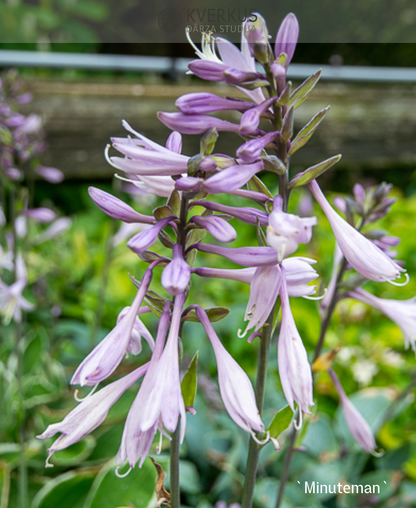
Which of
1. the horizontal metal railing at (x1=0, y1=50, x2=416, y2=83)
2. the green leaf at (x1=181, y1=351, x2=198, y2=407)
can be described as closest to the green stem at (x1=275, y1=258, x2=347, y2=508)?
the green leaf at (x1=181, y1=351, x2=198, y2=407)

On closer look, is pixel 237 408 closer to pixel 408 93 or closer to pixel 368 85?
pixel 408 93

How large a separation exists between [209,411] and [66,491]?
26.1 inches

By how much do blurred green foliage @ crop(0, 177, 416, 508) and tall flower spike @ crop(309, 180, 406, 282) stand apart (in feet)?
1.20

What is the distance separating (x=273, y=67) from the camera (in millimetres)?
620

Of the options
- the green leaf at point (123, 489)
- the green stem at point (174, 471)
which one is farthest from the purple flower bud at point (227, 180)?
the green leaf at point (123, 489)

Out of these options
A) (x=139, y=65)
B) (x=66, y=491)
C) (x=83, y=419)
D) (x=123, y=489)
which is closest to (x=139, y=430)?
(x=83, y=419)

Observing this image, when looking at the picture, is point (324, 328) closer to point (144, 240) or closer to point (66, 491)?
point (144, 240)

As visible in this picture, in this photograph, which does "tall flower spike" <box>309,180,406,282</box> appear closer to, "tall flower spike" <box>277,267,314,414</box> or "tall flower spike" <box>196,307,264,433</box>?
"tall flower spike" <box>277,267,314,414</box>

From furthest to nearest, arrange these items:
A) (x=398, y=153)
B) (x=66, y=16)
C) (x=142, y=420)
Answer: (x=66, y=16), (x=398, y=153), (x=142, y=420)

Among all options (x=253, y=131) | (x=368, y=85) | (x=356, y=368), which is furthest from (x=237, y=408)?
(x=368, y=85)

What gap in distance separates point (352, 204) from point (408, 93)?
13.9 feet

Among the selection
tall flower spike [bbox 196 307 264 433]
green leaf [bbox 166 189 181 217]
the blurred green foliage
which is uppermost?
green leaf [bbox 166 189 181 217]

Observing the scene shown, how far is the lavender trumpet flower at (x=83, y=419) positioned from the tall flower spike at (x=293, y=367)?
20 centimetres

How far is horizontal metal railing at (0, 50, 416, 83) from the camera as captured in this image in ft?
13.3
